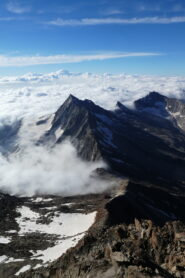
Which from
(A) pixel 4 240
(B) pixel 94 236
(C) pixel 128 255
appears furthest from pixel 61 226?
(C) pixel 128 255

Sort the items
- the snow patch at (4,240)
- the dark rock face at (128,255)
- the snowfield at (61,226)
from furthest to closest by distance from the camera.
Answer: the snow patch at (4,240)
the snowfield at (61,226)
the dark rock face at (128,255)

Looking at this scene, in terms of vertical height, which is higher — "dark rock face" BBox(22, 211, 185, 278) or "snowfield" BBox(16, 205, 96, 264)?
"dark rock face" BBox(22, 211, 185, 278)

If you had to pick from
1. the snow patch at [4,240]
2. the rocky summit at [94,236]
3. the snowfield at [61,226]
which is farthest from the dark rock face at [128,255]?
the snow patch at [4,240]

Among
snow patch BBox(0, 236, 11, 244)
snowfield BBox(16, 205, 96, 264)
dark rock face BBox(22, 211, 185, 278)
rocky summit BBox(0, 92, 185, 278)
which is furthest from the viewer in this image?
snow patch BBox(0, 236, 11, 244)

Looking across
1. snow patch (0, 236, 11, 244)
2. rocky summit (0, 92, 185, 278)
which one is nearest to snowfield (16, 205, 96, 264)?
rocky summit (0, 92, 185, 278)

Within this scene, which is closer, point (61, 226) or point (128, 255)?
point (128, 255)

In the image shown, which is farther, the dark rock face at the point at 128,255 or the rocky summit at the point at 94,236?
the rocky summit at the point at 94,236

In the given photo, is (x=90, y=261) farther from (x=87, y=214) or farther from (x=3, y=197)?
(x=3, y=197)

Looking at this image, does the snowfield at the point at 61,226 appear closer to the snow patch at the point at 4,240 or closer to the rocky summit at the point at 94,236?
the rocky summit at the point at 94,236

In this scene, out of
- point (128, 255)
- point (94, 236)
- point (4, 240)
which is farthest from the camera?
point (4, 240)

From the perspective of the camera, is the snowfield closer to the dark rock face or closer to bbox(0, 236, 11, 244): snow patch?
bbox(0, 236, 11, 244): snow patch

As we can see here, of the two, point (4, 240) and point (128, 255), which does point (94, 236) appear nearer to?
point (128, 255)
